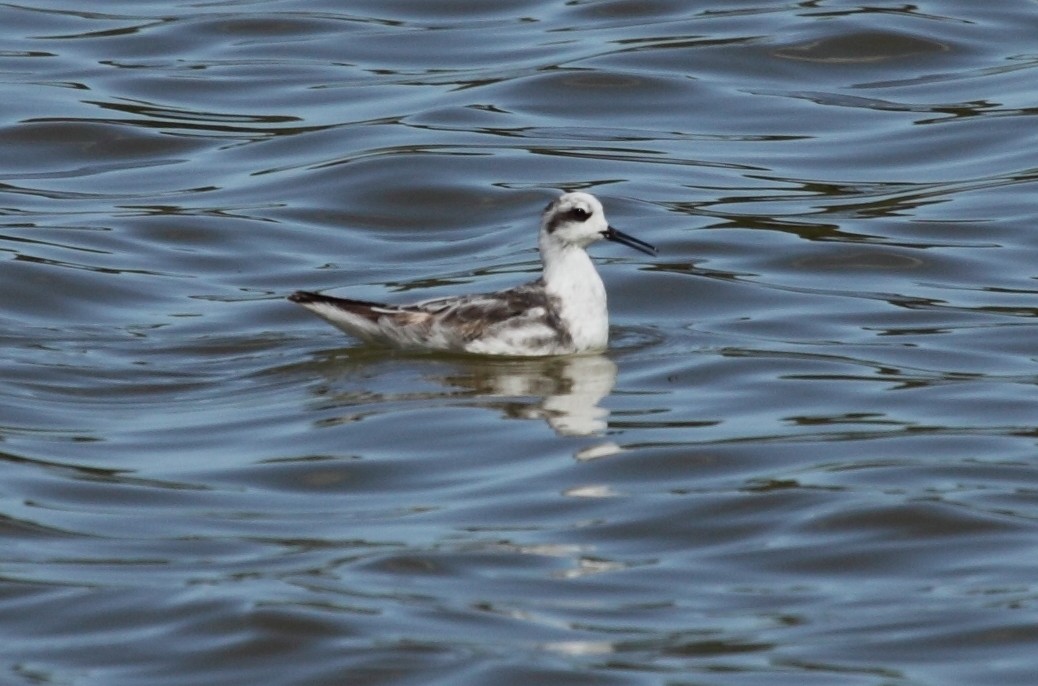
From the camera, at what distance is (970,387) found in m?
14.6

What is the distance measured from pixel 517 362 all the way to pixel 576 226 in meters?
1.11

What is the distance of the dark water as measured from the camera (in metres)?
10.2

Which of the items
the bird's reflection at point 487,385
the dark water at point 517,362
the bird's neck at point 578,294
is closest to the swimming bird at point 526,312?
the bird's neck at point 578,294

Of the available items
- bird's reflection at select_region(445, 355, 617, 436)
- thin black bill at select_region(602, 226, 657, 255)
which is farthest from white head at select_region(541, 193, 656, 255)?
bird's reflection at select_region(445, 355, 617, 436)

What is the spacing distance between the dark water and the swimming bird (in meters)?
0.23

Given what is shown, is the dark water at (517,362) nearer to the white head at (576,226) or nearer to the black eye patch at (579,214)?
the white head at (576,226)

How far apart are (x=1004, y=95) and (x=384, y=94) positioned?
21.9 ft

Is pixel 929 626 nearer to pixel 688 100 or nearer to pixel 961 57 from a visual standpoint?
pixel 688 100

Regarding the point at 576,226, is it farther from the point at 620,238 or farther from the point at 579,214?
the point at 620,238

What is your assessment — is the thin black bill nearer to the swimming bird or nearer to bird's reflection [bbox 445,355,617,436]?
the swimming bird

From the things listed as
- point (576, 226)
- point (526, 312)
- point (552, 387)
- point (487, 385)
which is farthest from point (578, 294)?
point (487, 385)

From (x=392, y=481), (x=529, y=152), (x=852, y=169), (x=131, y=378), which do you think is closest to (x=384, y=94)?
(x=529, y=152)

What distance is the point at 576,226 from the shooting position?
52.7 ft

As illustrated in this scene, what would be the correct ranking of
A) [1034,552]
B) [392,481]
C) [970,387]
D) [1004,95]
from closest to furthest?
[1034,552], [392,481], [970,387], [1004,95]
